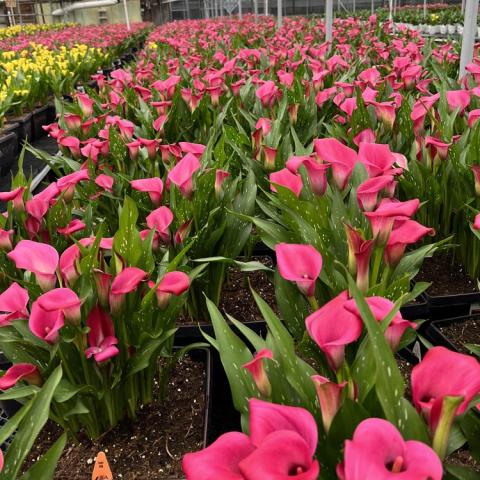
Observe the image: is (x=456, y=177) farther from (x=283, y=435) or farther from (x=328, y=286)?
(x=283, y=435)

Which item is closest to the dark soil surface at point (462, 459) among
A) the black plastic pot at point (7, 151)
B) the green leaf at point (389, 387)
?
the green leaf at point (389, 387)

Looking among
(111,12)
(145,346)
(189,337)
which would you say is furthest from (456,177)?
(111,12)

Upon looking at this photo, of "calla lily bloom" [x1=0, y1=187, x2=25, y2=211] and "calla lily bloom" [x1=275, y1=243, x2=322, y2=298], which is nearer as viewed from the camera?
"calla lily bloom" [x1=275, y1=243, x2=322, y2=298]

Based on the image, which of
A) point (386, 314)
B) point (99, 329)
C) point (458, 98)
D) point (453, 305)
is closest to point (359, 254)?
point (386, 314)

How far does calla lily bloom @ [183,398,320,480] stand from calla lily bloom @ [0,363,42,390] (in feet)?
1.35

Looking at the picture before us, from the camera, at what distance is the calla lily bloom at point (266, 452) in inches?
16.6

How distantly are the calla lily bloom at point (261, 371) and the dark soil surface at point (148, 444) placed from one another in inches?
15.7

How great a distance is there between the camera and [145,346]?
0.99m

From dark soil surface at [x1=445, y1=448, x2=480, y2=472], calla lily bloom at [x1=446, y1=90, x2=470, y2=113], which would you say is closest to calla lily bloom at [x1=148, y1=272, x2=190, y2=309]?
dark soil surface at [x1=445, y1=448, x2=480, y2=472]

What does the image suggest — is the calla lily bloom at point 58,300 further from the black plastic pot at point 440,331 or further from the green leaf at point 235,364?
the black plastic pot at point 440,331

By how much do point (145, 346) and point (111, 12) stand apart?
84.1 feet

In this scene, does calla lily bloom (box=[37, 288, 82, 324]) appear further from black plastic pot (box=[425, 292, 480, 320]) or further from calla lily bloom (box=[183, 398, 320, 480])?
black plastic pot (box=[425, 292, 480, 320])

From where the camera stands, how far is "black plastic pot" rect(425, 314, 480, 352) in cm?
123

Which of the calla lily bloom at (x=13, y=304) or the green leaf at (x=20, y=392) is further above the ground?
the calla lily bloom at (x=13, y=304)
